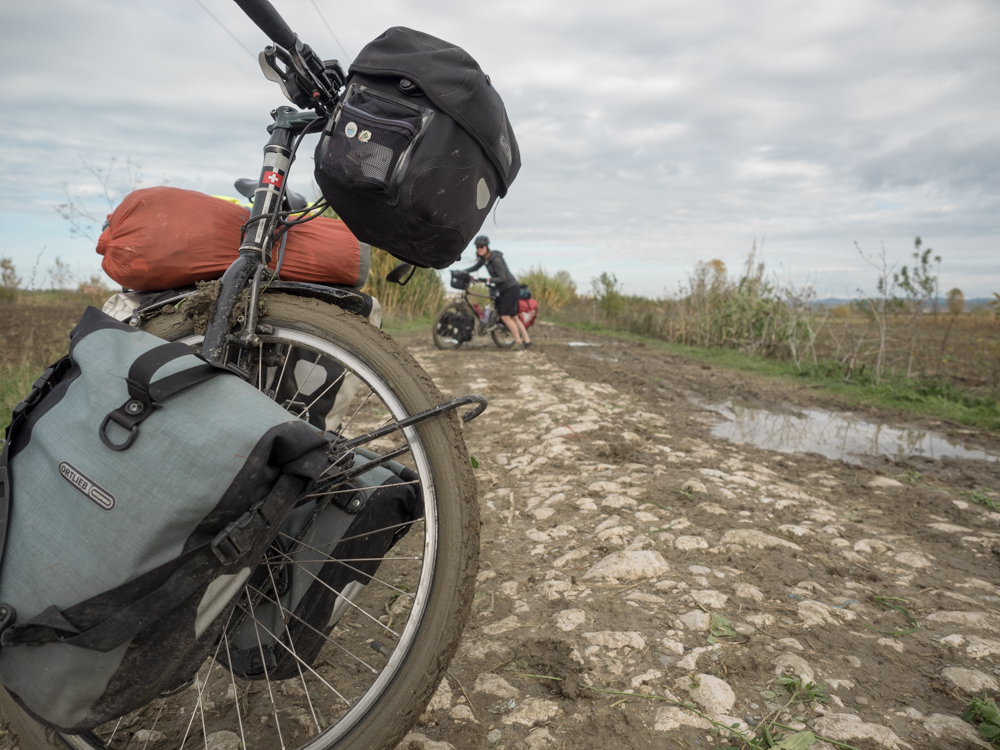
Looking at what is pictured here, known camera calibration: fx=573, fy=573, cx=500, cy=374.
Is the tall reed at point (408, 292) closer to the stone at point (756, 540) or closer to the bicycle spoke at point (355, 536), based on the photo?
the stone at point (756, 540)

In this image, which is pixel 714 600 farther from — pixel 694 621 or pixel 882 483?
pixel 882 483

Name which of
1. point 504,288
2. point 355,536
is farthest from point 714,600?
point 504,288

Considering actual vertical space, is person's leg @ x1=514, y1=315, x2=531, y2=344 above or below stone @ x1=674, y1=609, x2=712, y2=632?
above

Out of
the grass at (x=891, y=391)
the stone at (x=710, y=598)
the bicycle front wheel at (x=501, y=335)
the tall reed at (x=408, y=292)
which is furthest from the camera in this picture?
the tall reed at (x=408, y=292)

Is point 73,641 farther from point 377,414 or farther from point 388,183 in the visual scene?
point 377,414

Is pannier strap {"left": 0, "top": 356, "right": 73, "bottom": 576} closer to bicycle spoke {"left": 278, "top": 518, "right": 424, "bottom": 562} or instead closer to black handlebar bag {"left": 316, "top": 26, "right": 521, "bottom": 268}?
bicycle spoke {"left": 278, "top": 518, "right": 424, "bottom": 562}

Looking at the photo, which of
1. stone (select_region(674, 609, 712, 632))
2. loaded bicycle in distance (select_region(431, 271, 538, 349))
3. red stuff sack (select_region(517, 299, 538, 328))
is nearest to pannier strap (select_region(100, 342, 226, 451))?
stone (select_region(674, 609, 712, 632))

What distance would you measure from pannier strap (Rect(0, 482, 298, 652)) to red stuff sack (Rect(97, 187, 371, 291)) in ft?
2.97

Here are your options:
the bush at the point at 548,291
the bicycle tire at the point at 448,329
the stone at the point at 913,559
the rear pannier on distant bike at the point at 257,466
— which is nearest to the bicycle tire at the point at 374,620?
the rear pannier on distant bike at the point at 257,466

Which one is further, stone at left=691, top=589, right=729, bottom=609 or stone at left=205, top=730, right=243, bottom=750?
stone at left=691, top=589, right=729, bottom=609

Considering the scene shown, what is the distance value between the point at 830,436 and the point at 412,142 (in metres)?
4.45

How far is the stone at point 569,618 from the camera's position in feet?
5.60

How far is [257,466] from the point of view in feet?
3.17

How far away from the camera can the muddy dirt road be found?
4.46ft
